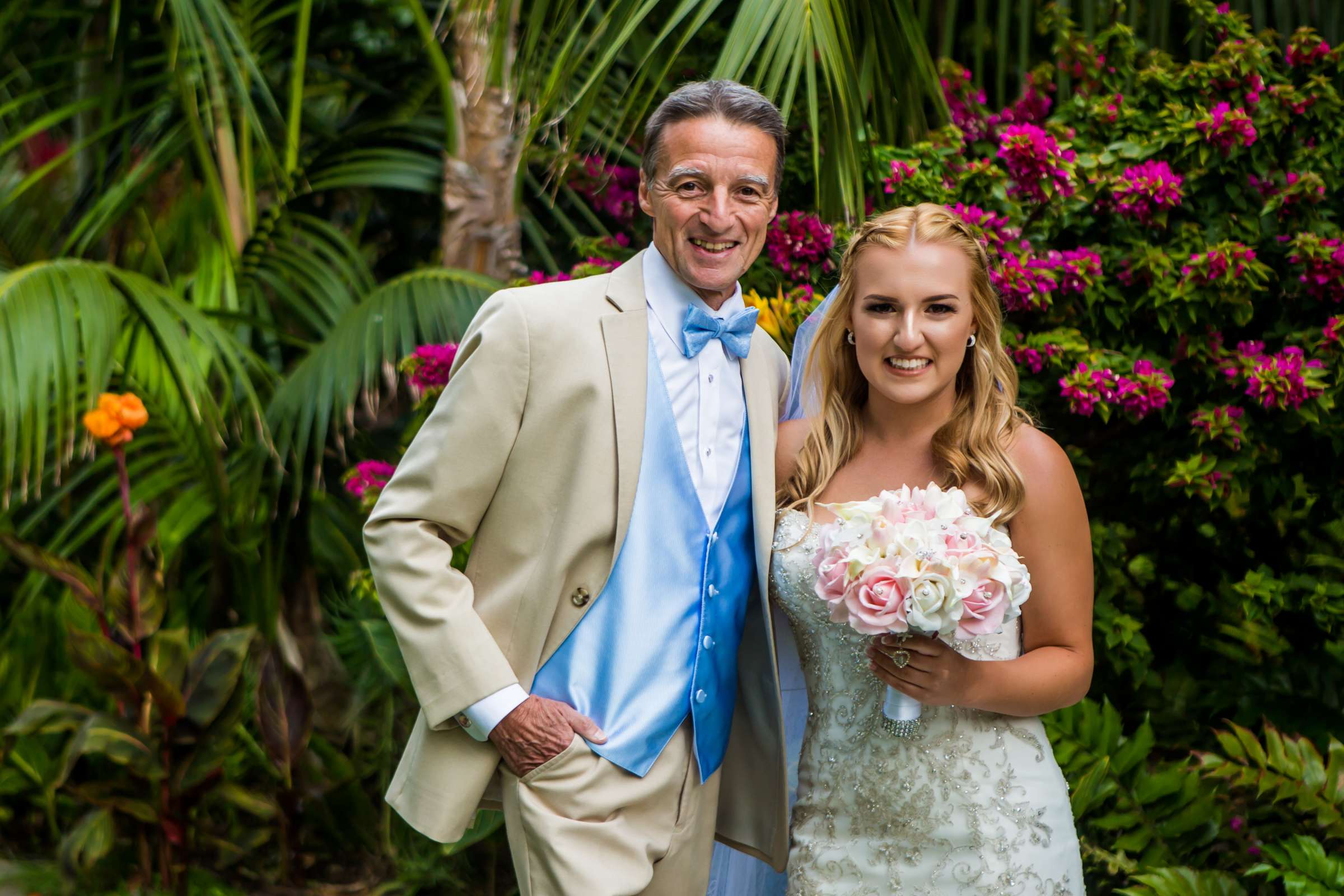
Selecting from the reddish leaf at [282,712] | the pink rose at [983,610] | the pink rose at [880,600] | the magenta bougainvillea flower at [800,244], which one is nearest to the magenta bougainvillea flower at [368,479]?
the reddish leaf at [282,712]

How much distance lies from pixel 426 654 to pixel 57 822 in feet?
10.8

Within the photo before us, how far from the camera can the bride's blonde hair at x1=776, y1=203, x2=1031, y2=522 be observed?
2.34m

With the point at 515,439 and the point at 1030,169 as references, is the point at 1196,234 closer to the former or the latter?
the point at 1030,169

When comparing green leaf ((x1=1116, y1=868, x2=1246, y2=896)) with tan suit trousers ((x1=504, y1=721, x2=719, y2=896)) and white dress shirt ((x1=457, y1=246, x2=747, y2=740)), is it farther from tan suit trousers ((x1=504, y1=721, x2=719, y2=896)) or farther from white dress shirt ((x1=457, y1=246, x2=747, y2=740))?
white dress shirt ((x1=457, y1=246, x2=747, y2=740))

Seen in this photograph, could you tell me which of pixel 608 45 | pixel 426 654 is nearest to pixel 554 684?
pixel 426 654

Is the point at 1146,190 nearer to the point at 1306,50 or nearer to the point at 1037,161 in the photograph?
the point at 1037,161

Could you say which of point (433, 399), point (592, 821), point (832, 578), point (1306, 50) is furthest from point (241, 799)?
point (1306, 50)

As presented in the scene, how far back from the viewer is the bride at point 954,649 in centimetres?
227

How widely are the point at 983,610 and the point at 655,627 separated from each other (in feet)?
1.88

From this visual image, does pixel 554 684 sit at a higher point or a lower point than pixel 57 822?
higher

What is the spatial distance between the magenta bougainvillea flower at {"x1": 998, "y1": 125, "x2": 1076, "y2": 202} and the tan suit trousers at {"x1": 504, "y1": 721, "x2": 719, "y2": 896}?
1951mm

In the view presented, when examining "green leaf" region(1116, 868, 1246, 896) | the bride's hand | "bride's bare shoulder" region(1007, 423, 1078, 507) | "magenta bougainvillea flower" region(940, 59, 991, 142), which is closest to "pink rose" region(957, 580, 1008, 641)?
the bride's hand

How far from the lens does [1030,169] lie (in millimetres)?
3357

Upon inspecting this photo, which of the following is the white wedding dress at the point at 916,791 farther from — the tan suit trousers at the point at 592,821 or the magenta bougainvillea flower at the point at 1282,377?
the magenta bougainvillea flower at the point at 1282,377
